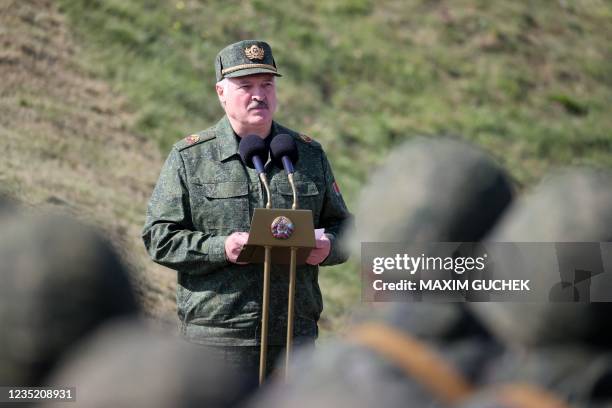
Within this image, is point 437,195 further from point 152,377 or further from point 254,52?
point 254,52

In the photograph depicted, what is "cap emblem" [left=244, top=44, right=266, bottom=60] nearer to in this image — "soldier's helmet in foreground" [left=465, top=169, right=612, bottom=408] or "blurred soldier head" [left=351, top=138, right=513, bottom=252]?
"blurred soldier head" [left=351, top=138, right=513, bottom=252]

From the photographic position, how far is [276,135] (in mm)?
4215

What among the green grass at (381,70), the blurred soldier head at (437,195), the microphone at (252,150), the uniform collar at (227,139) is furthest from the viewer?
the green grass at (381,70)

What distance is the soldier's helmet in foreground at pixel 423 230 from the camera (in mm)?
1705

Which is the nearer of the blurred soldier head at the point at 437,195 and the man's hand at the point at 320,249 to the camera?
the blurred soldier head at the point at 437,195

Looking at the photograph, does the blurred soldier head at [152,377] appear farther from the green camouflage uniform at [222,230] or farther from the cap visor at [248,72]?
the cap visor at [248,72]

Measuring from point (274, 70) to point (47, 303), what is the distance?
9.08 feet

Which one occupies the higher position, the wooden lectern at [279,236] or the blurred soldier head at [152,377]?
the wooden lectern at [279,236]

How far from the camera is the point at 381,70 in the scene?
41.7 feet

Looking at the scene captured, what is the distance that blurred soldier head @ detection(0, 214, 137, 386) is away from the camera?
1700 mm

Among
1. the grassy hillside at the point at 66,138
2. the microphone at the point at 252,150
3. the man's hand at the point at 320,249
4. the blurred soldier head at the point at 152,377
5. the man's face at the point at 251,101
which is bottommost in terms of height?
the blurred soldier head at the point at 152,377

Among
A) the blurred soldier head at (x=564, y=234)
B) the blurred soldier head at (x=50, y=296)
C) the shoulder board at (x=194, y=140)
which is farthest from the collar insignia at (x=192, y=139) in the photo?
the blurred soldier head at (x=564, y=234)

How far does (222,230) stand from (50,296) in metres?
2.51

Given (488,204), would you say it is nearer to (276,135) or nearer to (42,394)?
(42,394)
